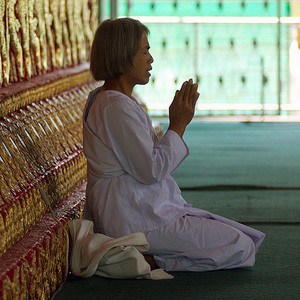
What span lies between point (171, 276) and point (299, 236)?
1.04m

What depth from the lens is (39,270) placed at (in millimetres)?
3631

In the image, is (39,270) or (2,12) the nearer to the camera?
(39,270)

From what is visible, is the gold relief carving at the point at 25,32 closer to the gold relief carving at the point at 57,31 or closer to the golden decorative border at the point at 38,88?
the golden decorative border at the point at 38,88

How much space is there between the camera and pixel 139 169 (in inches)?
160

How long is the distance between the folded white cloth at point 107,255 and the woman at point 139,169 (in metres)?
0.09

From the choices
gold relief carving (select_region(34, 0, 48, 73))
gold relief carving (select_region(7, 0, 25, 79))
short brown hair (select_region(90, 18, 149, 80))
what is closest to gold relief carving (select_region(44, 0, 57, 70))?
gold relief carving (select_region(34, 0, 48, 73))

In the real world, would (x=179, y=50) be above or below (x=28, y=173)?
below

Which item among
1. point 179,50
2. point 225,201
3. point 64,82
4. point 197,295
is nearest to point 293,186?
point 225,201

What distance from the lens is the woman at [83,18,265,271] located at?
4.07 meters

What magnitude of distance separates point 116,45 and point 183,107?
34cm

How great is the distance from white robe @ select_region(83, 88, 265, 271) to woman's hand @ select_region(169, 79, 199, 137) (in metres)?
0.04

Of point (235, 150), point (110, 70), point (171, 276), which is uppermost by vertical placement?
point (110, 70)

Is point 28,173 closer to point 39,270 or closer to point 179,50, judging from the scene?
point 39,270

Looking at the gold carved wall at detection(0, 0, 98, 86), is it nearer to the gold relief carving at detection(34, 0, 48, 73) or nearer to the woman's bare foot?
the gold relief carving at detection(34, 0, 48, 73)
